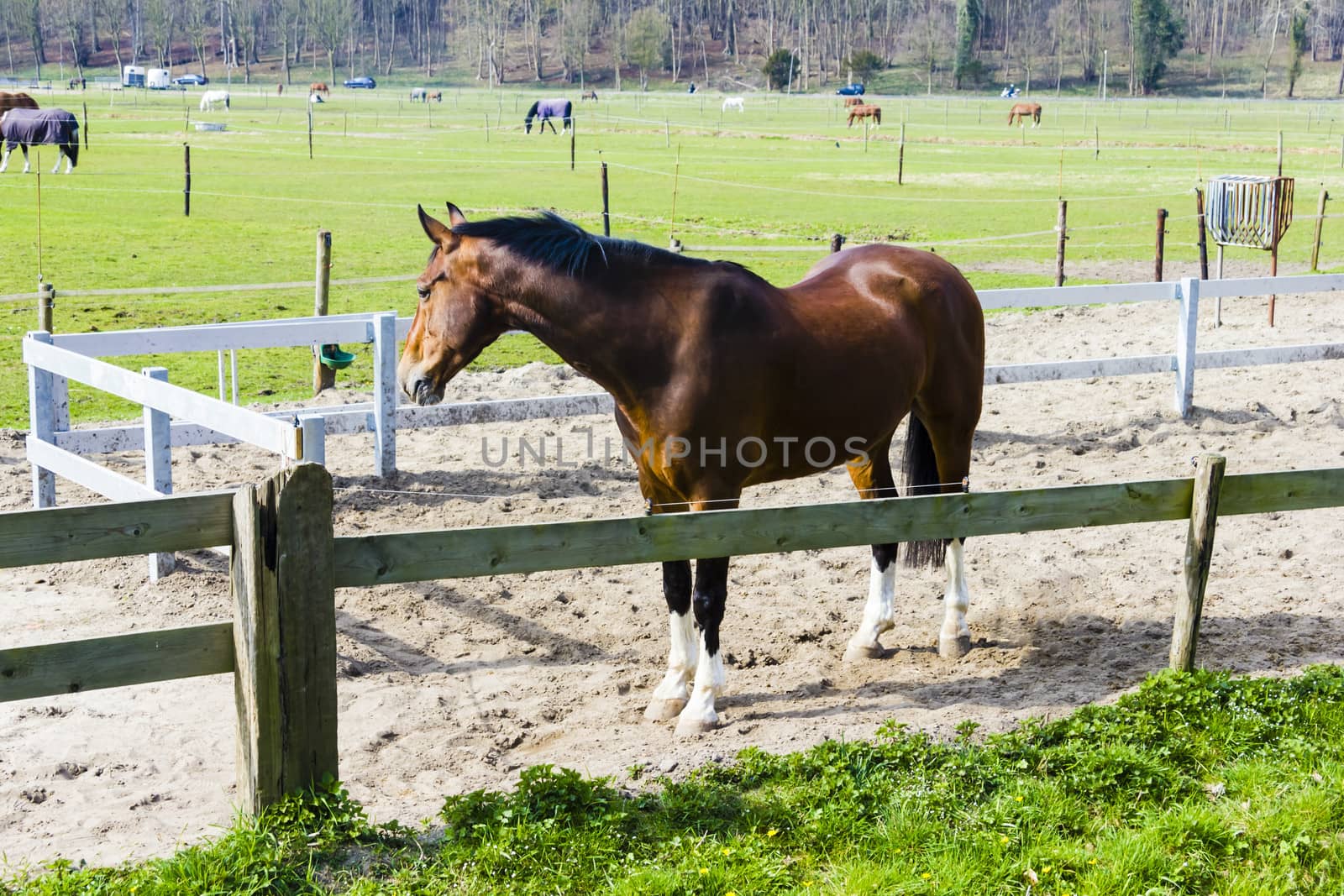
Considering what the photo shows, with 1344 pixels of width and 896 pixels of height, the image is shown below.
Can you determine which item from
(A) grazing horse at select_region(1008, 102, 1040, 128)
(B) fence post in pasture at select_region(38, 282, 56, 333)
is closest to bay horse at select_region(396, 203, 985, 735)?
(B) fence post in pasture at select_region(38, 282, 56, 333)

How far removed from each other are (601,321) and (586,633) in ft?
6.12

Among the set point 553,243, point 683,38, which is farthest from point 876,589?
point 683,38

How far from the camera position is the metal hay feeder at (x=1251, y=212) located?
13.7 m

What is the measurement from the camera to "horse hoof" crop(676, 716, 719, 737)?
200 inches

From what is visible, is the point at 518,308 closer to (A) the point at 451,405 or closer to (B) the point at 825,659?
(B) the point at 825,659

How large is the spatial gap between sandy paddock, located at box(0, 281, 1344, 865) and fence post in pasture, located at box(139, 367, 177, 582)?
0.37 ft

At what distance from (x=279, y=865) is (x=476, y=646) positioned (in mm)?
2670

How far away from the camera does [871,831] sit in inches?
154

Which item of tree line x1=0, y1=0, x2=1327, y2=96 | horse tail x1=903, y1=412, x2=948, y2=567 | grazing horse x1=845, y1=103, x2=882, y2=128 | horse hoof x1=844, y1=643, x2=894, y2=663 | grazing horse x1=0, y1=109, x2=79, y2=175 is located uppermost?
tree line x1=0, y1=0, x2=1327, y2=96

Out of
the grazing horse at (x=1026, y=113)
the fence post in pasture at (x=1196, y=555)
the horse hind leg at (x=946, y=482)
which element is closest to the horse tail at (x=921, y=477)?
the horse hind leg at (x=946, y=482)

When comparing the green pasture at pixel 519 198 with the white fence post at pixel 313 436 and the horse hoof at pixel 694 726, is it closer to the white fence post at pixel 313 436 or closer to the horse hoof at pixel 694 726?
the white fence post at pixel 313 436

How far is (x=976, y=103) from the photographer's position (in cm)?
8156

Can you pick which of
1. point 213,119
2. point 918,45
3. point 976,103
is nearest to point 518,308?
point 213,119

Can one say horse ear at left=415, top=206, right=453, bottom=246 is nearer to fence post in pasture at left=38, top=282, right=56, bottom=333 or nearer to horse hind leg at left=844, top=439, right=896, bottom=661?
horse hind leg at left=844, top=439, right=896, bottom=661
